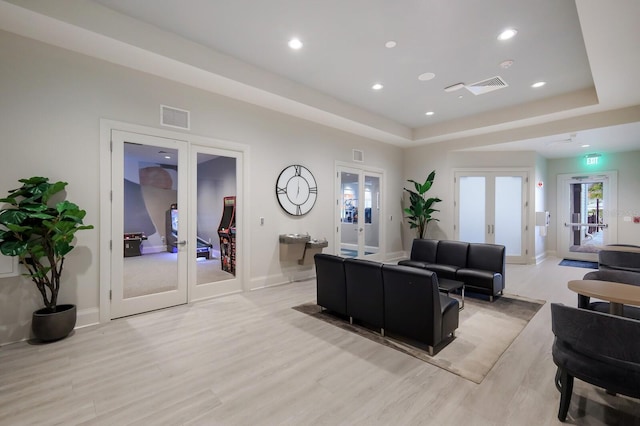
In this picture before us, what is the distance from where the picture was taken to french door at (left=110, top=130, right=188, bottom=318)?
144 inches

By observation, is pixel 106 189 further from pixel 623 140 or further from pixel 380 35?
pixel 623 140

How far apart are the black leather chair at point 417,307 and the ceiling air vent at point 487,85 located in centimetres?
361

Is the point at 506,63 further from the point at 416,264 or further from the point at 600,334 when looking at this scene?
the point at 600,334

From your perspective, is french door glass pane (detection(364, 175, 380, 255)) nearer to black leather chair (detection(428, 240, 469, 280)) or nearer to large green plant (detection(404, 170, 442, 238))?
large green plant (detection(404, 170, 442, 238))

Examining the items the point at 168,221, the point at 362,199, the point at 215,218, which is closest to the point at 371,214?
the point at 362,199

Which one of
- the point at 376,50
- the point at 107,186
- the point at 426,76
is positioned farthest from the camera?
the point at 426,76

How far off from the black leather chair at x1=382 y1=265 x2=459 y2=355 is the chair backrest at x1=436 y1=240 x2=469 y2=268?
2.38 m

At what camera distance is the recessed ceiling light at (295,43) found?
3670 millimetres

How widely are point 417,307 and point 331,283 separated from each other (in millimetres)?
1205

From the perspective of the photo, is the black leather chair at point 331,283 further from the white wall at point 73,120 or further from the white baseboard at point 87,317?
the white baseboard at point 87,317

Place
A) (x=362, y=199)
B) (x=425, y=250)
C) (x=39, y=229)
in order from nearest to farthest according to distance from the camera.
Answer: (x=39, y=229)
(x=425, y=250)
(x=362, y=199)

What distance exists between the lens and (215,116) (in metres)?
4.53

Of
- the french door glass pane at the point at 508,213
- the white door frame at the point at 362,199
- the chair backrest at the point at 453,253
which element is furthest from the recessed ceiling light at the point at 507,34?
the french door glass pane at the point at 508,213

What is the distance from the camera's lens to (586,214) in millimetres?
8141
